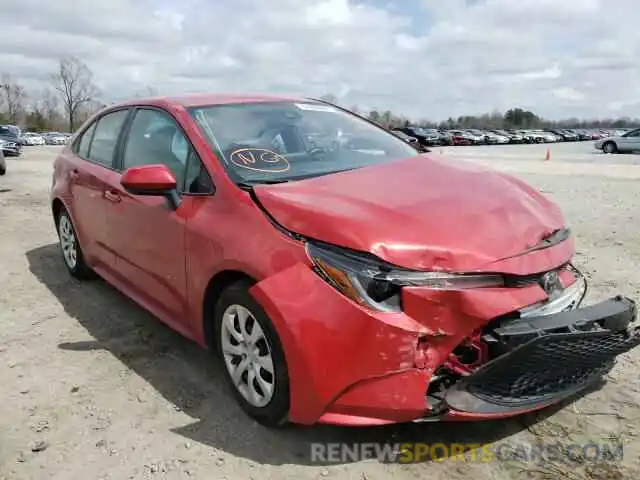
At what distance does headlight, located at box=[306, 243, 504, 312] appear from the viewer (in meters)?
2.40

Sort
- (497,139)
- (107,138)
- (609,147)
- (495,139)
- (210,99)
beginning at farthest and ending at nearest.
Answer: (497,139) < (495,139) < (609,147) < (107,138) < (210,99)

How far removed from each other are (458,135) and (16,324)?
49.9 metres

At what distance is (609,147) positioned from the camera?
102 feet

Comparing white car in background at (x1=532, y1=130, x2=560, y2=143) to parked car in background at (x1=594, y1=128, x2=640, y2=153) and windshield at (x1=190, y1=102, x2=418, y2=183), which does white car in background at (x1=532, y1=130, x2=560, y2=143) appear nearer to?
parked car in background at (x1=594, y1=128, x2=640, y2=153)

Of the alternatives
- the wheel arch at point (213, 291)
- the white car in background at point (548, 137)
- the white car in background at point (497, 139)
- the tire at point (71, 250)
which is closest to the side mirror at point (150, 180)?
the wheel arch at point (213, 291)

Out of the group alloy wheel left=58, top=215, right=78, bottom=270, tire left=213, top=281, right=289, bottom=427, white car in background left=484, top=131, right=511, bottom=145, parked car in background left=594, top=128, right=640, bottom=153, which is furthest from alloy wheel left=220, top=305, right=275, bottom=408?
white car in background left=484, top=131, right=511, bottom=145

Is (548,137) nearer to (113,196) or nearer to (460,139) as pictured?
(460,139)

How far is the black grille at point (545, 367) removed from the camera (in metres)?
2.37

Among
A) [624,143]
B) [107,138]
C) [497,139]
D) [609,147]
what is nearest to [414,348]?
[107,138]

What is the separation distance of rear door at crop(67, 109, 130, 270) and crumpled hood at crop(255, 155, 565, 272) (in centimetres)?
189

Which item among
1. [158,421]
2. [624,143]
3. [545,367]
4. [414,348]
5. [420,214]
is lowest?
[158,421]

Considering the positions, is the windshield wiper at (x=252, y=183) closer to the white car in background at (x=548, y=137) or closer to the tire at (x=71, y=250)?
the tire at (x=71, y=250)

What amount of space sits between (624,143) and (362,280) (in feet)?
105

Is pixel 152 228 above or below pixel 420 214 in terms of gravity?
below
